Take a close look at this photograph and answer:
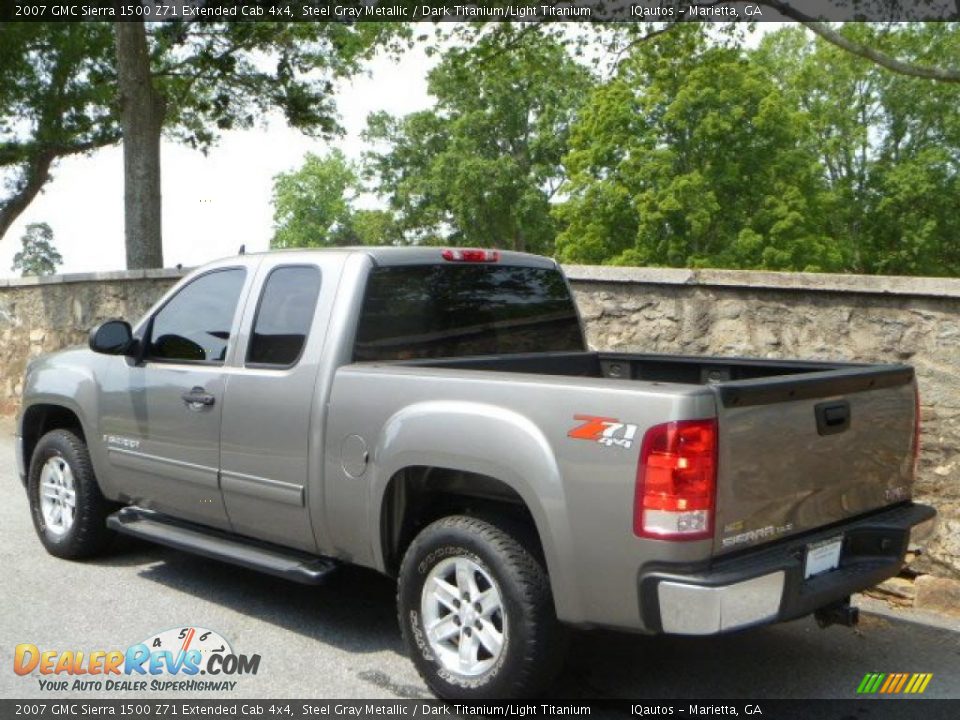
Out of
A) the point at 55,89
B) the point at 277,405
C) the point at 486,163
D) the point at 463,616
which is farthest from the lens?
the point at 486,163

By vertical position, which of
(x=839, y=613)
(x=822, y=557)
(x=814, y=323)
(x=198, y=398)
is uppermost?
(x=814, y=323)

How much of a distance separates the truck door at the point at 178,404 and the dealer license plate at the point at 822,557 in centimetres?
287

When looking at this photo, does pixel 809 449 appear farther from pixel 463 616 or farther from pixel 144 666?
pixel 144 666

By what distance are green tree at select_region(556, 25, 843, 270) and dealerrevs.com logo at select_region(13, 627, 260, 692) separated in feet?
115

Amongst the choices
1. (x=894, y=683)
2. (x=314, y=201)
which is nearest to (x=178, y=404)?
(x=894, y=683)

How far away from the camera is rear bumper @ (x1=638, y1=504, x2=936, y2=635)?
3498 millimetres

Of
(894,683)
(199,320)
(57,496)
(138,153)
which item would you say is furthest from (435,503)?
(138,153)

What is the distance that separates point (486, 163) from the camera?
49.6m

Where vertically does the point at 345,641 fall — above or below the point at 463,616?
below

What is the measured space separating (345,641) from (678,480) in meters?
2.22

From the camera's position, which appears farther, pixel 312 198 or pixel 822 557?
pixel 312 198

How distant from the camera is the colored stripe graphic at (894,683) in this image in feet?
14.8

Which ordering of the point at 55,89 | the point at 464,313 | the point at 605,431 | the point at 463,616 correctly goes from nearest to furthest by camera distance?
1. the point at 605,431
2. the point at 463,616
3. the point at 464,313
4. the point at 55,89

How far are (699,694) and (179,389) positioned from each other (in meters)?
3.01
